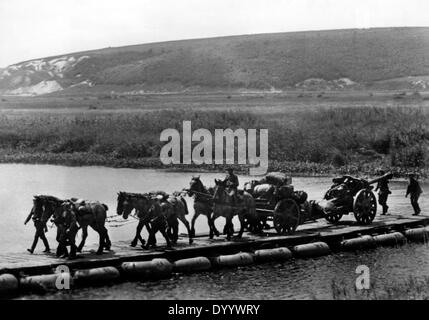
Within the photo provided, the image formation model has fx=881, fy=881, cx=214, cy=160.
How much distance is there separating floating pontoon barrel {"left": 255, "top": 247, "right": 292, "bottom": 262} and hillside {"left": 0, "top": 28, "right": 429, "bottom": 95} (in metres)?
66.7

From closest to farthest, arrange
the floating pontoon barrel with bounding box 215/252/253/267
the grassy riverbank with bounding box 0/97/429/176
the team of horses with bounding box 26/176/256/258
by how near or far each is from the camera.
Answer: the team of horses with bounding box 26/176/256/258 < the floating pontoon barrel with bounding box 215/252/253/267 < the grassy riverbank with bounding box 0/97/429/176

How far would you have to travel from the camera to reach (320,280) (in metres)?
20.7

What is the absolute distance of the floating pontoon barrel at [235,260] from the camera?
2156 cm

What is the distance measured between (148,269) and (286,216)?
18.4 ft

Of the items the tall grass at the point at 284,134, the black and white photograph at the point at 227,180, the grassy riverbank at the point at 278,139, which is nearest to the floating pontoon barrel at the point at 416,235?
the black and white photograph at the point at 227,180

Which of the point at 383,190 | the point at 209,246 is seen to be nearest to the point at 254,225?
the point at 209,246

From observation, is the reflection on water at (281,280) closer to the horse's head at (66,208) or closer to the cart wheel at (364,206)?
the horse's head at (66,208)

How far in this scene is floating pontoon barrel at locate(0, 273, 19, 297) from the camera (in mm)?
18094

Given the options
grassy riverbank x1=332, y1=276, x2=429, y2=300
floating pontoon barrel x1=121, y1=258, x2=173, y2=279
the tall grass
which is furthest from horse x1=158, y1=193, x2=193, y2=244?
the tall grass

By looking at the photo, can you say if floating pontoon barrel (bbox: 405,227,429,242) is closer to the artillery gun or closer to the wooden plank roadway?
the wooden plank roadway

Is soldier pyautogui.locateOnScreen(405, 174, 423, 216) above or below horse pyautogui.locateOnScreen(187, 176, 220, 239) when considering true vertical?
below

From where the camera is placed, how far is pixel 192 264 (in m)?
20.9
